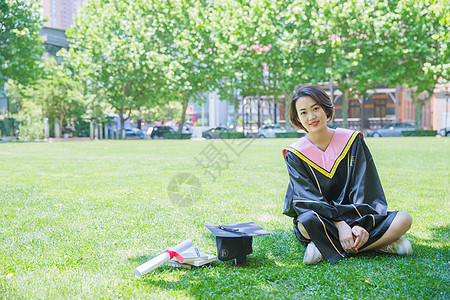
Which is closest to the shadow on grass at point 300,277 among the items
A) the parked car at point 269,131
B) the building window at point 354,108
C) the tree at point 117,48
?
the tree at point 117,48

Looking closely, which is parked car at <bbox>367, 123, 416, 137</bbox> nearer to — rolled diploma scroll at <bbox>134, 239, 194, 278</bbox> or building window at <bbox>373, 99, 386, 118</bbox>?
building window at <bbox>373, 99, 386, 118</bbox>

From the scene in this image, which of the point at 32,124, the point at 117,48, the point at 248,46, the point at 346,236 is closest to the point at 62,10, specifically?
the point at 117,48

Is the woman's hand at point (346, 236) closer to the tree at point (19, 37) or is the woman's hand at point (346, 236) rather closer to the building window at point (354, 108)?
the tree at point (19, 37)

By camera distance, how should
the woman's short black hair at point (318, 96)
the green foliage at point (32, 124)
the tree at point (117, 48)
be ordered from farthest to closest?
the tree at point (117, 48) < the green foliage at point (32, 124) < the woman's short black hair at point (318, 96)

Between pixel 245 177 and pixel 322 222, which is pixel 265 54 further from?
pixel 322 222

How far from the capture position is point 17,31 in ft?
76.7

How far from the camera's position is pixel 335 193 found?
3.45 meters

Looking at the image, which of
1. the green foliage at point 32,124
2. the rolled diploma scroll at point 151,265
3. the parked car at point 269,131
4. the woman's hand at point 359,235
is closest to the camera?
the rolled diploma scroll at point 151,265

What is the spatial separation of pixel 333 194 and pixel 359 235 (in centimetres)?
46

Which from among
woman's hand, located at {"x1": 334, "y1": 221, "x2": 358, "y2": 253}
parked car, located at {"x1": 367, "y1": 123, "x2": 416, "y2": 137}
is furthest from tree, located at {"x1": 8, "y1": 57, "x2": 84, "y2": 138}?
woman's hand, located at {"x1": 334, "y1": 221, "x2": 358, "y2": 253}

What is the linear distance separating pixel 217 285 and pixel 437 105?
49882 millimetres

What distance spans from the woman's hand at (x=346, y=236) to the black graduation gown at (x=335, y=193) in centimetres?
6

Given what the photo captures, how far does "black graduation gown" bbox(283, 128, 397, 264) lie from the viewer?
319 cm

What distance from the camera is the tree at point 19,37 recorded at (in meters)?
23.5
